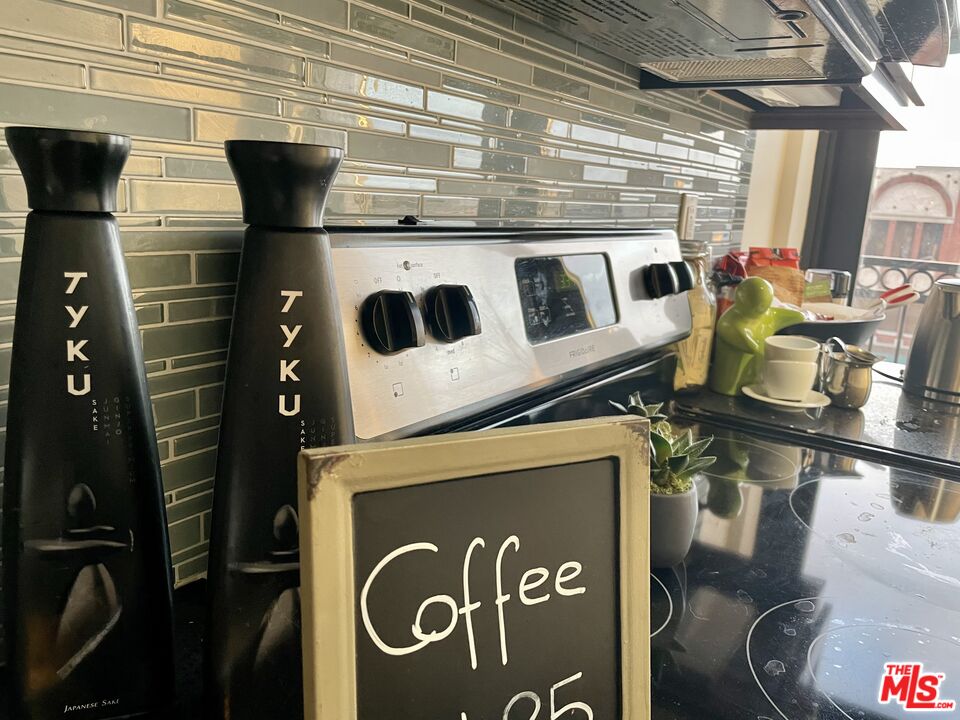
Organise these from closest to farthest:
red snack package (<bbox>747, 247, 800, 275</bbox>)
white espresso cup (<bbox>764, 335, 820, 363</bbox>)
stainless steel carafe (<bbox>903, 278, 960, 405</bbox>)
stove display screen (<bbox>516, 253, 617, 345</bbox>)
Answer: stove display screen (<bbox>516, 253, 617, 345</bbox>) → white espresso cup (<bbox>764, 335, 820, 363</bbox>) → stainless steel carafe (<bbox>903, 278, 960, 405</bbox>) → red snack package (<bbox>747, 247, 800, 275</bbox>)

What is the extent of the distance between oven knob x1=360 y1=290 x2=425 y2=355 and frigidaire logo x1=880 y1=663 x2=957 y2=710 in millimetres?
476

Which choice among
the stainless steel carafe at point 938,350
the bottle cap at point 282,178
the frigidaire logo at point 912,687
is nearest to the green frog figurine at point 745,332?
the stainless steel carafe at point 938,350

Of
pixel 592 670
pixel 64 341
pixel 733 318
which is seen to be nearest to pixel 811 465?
pixel 733 318

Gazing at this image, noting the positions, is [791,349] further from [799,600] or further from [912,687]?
[912,687]

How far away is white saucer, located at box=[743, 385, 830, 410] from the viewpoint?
1303mm

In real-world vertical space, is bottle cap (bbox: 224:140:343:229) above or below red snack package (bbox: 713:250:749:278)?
above

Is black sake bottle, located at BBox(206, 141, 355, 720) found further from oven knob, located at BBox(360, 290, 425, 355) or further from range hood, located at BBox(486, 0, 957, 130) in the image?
range hood, located at BBox(486, 0, 957, 130)

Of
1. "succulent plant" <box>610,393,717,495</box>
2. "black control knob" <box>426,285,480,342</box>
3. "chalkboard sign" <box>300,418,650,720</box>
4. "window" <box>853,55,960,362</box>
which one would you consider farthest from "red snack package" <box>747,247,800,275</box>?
"chalkboard sign" <box>300,418,650,720</box>

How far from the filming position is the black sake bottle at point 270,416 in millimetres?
437

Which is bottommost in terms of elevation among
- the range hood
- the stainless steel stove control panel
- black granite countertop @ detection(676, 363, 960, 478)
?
black granite countertop @ detection(676, 363, 960, 478)

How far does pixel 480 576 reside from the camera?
43 cm

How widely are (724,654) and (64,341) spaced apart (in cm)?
55

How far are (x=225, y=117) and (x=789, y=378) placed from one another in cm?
107

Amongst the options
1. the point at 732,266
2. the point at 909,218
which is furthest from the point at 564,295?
the point at 909,218
